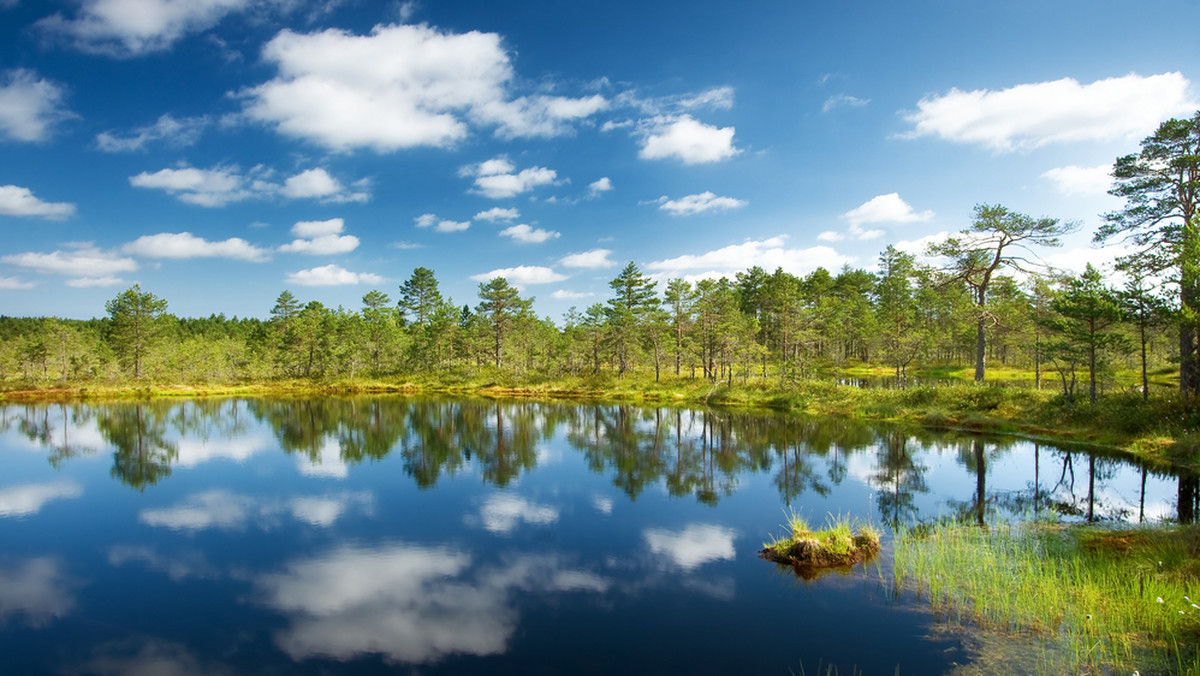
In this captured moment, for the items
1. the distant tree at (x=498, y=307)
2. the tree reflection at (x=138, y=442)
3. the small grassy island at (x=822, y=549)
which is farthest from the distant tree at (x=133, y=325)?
the small grassy island at (x=822, y=549)

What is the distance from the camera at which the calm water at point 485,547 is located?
855cm

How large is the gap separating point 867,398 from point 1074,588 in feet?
95.2

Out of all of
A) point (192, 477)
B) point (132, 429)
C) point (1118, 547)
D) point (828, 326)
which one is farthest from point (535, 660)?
point (828, 326)

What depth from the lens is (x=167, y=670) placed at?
26.9 ft

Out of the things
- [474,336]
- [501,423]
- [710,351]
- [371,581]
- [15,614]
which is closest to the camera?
[15,614]

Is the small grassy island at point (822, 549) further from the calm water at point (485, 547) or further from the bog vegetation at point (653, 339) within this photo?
the bog vegetation at point (653, 339)

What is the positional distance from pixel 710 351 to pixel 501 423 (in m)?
22.1

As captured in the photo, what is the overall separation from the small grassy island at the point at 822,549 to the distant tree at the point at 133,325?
75.0m

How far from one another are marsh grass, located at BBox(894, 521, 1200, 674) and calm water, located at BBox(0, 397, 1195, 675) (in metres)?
0.95

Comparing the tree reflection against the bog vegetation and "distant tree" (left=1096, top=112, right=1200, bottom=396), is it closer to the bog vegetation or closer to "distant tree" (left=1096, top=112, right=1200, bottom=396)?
the bog vegetation

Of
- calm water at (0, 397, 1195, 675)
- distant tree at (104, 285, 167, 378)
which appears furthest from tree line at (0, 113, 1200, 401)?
calm water at (0, 397, 1195, 675)

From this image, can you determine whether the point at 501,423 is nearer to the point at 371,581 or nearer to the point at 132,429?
the point at 132,429

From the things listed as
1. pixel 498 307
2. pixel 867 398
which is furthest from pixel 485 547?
pixel 498 307

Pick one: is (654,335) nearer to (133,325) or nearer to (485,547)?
(485,547)
